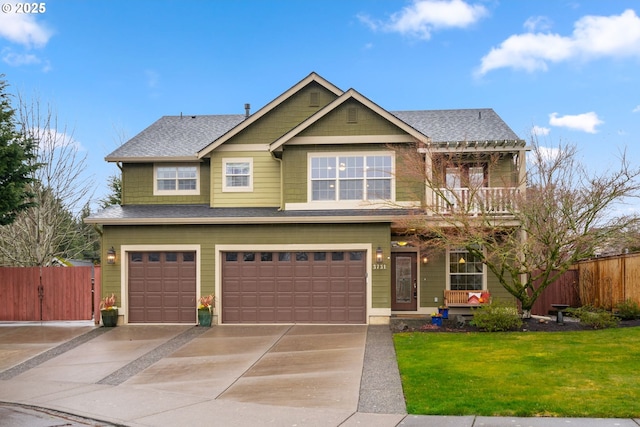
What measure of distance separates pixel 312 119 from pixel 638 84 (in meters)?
11.1

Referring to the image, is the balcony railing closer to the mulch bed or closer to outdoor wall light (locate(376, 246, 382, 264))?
outdoor wall light (locate(376, 246, 382, 264))

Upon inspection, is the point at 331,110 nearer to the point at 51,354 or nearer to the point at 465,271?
the point at 465,271

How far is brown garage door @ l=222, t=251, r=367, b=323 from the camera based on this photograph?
56.3ft

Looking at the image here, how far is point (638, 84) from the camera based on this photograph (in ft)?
61.9

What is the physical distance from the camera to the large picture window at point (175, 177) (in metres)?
19.5

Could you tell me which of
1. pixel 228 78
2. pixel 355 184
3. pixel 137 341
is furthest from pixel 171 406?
pixel 228 78

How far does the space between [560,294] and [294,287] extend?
10402 mm

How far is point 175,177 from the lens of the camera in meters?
19.6

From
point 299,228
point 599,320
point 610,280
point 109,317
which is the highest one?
point 299,228

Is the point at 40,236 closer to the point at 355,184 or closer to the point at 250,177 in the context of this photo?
the point at 250,177

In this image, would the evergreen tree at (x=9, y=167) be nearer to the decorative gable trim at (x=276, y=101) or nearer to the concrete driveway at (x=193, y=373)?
the concrete driveway at (x=193, y=373)

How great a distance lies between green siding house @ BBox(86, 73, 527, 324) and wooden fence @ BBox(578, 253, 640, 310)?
384 centimetres

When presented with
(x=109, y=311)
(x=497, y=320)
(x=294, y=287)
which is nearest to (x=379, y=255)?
(x=294, y=287)

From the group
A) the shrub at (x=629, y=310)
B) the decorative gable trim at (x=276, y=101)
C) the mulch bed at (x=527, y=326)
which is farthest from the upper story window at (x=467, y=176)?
the shrub at (x=629, y=310)
